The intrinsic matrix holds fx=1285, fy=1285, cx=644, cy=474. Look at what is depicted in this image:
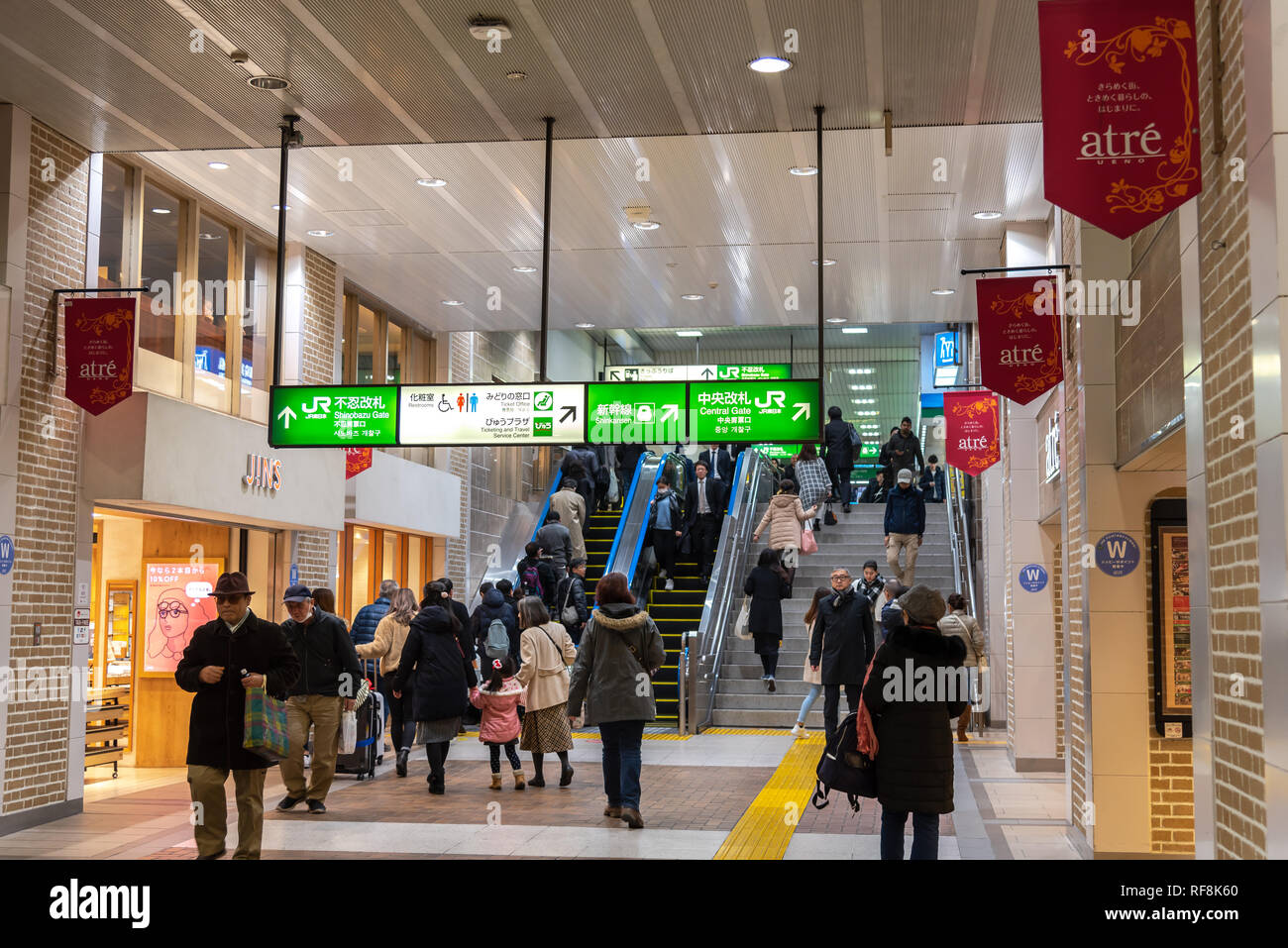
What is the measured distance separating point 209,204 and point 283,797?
227 inches

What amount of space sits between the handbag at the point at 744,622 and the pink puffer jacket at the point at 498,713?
4518 mm

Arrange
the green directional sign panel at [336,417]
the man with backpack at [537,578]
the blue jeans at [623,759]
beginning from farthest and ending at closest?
the man with backpack at [537,578] < the green directional sign panel at [336,417] < the blue jeans at [623,759]

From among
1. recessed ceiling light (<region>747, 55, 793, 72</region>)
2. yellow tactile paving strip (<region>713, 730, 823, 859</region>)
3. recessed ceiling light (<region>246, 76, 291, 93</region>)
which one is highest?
recessed ceiling light (<region>246, 76, 291, 93</region>)

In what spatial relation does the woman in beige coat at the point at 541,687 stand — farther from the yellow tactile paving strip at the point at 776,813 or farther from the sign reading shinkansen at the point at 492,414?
the yellow tactile paving strip at the point at 776,813

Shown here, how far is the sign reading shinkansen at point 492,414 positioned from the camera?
365 inches

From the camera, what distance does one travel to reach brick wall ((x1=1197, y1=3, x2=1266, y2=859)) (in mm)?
4410

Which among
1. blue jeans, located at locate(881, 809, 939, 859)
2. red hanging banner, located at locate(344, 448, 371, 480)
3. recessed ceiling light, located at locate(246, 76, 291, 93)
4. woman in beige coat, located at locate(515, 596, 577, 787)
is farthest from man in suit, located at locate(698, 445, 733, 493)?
blue jeans, located at locate(881, 809, 939, 859)

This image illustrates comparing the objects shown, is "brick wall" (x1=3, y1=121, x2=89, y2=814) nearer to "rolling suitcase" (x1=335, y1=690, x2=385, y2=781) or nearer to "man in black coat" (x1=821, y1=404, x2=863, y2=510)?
"rolling suitcase" (x1=335, y1=690, x2=385, y2=781)

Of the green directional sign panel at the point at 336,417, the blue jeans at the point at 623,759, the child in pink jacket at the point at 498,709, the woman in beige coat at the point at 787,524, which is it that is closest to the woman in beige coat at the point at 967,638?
the woman in beige coat at the point at 787,524

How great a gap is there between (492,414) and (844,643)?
3.80m

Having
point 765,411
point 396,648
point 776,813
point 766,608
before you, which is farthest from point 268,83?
point 766,608

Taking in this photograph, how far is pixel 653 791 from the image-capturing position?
9.80 m

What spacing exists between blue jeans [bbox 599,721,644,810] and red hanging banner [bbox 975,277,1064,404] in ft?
11.7
